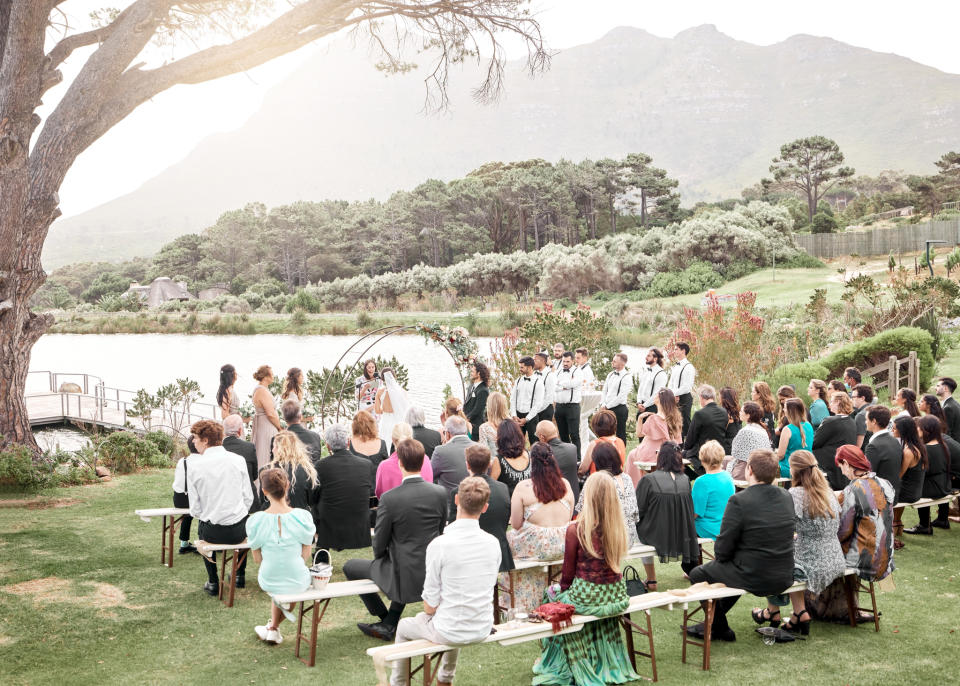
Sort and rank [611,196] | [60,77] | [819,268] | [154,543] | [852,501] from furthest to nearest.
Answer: [611,196]
[819,268]
[60,77]
[154,543]
[852,501]

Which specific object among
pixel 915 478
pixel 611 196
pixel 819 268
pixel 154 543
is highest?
pixel 611 196

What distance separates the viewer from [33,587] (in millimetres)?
6090

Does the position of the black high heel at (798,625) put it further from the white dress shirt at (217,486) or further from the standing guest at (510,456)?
the white dress shirt at (217,486)

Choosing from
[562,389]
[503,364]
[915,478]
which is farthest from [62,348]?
[915,478]

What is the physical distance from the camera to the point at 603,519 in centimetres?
400

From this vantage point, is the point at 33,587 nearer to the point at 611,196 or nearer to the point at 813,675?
the point at 813,675

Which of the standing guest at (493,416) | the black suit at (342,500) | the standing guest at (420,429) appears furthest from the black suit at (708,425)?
the black suit at (342,500)

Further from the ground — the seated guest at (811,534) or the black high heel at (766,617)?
the seated guest at (811,534)

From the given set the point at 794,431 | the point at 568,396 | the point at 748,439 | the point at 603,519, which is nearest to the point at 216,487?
the point at 603,519

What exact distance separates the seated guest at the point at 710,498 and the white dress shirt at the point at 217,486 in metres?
3.31

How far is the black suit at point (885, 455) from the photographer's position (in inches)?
249

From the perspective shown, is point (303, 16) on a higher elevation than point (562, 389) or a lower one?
higher

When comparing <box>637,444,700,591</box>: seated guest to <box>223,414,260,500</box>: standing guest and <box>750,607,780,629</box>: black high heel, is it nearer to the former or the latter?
<box>750,607,780,629</box>: black high heel

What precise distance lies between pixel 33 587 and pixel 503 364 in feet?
27.1
